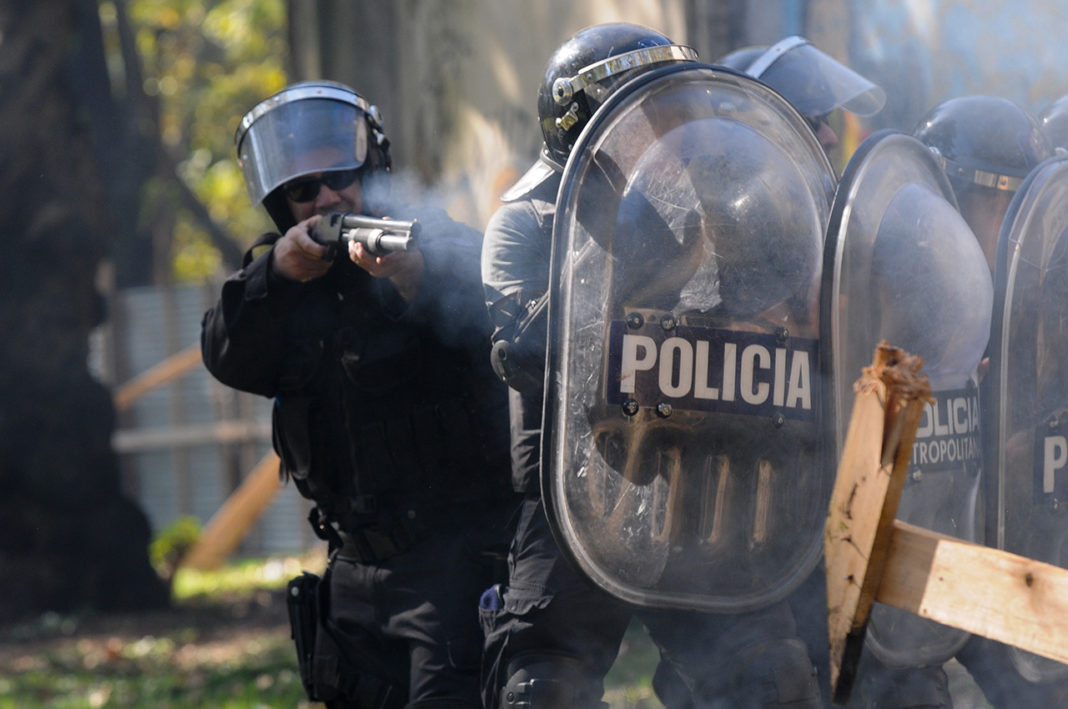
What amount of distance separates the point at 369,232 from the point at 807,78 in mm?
1293

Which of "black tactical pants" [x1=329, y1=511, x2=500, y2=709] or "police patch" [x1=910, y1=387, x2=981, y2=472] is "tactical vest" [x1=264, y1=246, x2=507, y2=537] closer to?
"black tactical pants" [x1=329, y1=511, x2=500, y2=709]

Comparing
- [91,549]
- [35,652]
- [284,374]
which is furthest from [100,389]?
[284,374]

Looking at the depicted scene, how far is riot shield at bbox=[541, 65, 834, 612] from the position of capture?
7.83 ft

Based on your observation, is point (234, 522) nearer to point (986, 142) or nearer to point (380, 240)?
point (380, 240)

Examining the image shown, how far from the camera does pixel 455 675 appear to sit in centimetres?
304

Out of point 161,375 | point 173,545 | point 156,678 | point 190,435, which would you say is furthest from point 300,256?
point 190,435

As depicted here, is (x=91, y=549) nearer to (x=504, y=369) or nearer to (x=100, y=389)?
(x=100, y=389)

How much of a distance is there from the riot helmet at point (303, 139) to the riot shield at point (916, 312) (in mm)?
1443

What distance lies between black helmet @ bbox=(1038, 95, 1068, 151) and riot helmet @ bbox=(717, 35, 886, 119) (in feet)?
1.68

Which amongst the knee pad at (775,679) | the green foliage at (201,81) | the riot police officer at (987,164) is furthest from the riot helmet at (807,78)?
the green foliage at (201,81)

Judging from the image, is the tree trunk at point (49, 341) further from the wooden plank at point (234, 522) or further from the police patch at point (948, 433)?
the police patch at point (948, 433)

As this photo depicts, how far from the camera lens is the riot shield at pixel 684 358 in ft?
7.83

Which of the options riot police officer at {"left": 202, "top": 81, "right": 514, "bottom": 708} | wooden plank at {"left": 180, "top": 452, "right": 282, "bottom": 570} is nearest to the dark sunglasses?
riot police officer at {"left": 202, "top": 81, "right": 514, "bottom": 708}

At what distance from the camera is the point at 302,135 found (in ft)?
11.1
